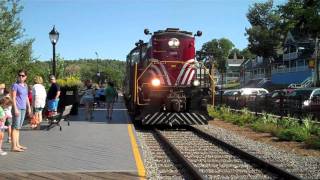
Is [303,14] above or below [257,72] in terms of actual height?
above

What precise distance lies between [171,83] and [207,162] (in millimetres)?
9014

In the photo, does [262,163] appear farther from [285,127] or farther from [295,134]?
[285,127]

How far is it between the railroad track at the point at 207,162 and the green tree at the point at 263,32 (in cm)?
8175

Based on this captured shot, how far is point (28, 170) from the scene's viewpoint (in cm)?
911

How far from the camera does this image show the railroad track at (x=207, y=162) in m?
10.2

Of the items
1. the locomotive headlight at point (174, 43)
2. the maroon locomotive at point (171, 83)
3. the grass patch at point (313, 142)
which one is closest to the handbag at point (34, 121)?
the maroon locomotive at point (171, 83)

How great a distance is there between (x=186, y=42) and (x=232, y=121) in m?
6.15

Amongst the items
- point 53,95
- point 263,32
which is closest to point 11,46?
point 53,95

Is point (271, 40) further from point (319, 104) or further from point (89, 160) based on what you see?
point (89, 160)

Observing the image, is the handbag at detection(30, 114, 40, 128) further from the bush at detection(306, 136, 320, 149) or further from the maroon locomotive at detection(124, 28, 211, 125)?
the bush at detection(306, 136, 320, 149)

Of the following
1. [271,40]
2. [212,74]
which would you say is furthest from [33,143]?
[271,40]

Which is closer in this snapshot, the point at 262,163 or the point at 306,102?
the point at 262,163

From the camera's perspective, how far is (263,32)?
96.3 meters

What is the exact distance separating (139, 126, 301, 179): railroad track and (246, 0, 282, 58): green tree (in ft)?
268
